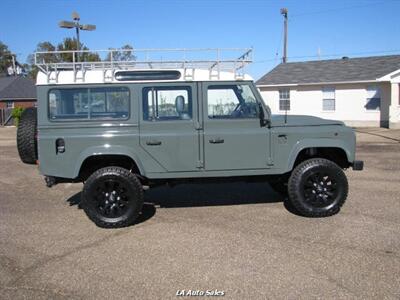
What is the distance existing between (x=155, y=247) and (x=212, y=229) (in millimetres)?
918

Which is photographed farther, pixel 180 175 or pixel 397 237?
pixel 180 175

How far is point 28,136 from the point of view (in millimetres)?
5754

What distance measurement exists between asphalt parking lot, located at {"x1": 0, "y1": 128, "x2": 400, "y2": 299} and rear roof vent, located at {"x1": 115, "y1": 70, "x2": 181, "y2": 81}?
203cm

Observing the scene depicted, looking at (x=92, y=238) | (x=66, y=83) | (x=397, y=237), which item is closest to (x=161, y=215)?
(x=92, y=238)

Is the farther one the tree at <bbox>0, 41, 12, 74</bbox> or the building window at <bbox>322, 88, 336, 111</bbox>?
the tree at <bbox>0, 41, 12, 74</bbox>

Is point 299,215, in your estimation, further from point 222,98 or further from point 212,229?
point 222,98

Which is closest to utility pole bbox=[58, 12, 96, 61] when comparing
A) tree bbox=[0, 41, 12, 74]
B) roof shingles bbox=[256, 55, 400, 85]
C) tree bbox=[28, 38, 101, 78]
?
tree bbox=[28, 38, 101, 78]

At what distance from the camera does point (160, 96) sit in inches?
226

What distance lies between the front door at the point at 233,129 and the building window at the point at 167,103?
250 mm

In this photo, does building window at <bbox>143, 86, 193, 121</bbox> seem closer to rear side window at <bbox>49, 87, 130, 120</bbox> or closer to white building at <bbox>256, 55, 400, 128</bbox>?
rear side window at <bbox>49, 87, 130, 120</bbox>

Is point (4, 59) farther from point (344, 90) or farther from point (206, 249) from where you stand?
point (206, 249)

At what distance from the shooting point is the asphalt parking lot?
12.5ft

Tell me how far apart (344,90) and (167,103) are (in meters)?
19.1

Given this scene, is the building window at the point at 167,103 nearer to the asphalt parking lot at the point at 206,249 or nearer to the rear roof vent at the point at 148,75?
the rear roof vent at the point at 148,75
